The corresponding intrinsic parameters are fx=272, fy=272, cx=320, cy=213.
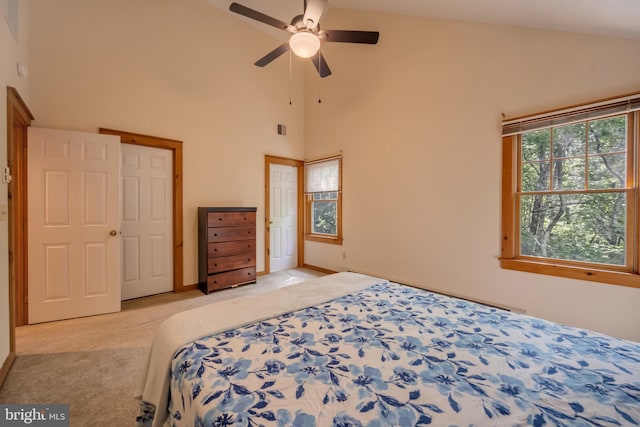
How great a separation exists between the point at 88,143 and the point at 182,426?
10.2 feet

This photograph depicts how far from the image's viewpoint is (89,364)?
2.03m

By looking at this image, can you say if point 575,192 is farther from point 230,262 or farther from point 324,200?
point 230,262

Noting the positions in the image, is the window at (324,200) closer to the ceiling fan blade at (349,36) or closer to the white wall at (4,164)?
the ceiling fan blade at (349,36)

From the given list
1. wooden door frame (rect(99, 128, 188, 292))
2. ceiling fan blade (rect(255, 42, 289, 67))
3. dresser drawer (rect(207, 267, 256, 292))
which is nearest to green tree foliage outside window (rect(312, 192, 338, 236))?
dresser drawer (rect(207, 267, 256, 292))

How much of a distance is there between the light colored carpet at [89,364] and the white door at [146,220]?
1.28 ft

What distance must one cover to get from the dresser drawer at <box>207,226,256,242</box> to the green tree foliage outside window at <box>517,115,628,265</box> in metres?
3.32

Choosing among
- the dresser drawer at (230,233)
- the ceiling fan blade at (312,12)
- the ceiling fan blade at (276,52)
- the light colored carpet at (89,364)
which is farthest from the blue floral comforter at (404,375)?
the dresser drawer at (230,233)

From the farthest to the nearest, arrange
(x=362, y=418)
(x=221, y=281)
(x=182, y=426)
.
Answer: (x=221, y=281) → (x=182, y=426) → (x=362, y=418)

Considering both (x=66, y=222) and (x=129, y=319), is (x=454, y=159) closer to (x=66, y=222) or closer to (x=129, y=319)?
(x=129, y=319)

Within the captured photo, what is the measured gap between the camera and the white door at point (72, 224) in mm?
2668

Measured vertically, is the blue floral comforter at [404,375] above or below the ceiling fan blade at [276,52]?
below

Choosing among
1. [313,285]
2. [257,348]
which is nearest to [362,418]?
[257,348]

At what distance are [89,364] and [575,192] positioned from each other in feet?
13.9

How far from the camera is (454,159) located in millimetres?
3143
